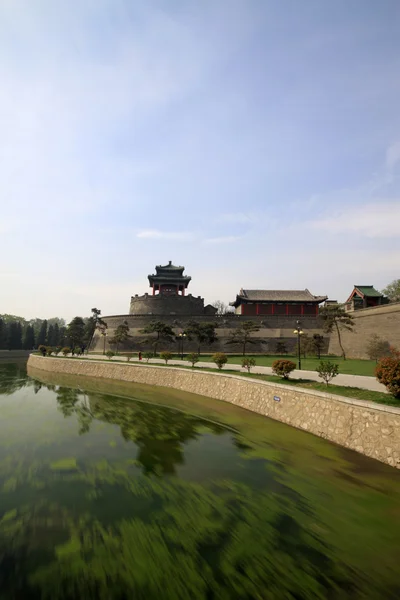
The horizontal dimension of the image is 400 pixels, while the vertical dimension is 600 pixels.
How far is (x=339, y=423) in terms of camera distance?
9.62 metres

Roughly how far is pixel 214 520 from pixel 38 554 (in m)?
3.06

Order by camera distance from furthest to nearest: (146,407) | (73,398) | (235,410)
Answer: (73,398) < (146,407) < (235,410)

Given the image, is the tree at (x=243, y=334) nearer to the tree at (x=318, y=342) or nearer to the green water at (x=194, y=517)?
the tree at (x=318, y=342)

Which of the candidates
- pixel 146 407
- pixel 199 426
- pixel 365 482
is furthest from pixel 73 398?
pixel 365 482

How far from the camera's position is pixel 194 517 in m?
5.96

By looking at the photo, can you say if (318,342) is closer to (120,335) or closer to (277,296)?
(277,296)

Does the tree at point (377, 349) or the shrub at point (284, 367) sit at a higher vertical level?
the tree at point (377, 349)

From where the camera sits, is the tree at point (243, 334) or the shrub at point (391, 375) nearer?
the shrub at point (391, 375)

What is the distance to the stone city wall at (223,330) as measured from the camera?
40.1 meters

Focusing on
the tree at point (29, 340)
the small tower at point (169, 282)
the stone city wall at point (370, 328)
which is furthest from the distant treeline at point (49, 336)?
the stone city wall at point (370, 328)

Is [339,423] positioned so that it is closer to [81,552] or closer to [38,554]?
[81,552]

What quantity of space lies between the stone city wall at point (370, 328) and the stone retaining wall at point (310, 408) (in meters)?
20.1

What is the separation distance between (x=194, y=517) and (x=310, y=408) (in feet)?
21.7

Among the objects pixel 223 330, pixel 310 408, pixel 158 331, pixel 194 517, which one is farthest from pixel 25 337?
pixel 194 517
